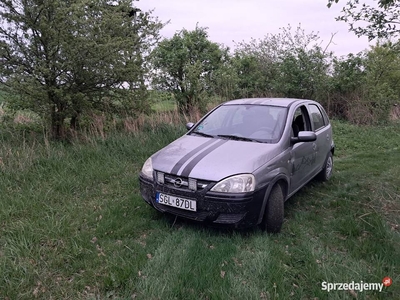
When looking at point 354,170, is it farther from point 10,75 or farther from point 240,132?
point 10,75

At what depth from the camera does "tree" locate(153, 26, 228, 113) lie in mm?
9875

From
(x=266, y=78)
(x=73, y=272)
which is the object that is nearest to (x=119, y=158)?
(x=73, y=272)

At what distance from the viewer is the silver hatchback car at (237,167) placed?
319 centimetres

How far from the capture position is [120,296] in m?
2.56

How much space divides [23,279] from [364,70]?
14335 millimetres

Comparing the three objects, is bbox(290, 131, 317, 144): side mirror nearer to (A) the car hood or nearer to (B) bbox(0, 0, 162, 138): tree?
(A) the car hood

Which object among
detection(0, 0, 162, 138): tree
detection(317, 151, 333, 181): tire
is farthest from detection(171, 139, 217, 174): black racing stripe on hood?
detection(0, 0, 162, 138): tree

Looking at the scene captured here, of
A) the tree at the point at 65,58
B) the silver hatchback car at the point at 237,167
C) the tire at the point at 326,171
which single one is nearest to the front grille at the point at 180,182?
the silver hatchback car at the point at 237,167

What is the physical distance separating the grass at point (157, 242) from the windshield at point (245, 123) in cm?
119

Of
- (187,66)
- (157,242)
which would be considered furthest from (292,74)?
(157,242)

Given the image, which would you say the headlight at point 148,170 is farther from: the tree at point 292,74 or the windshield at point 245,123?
the tree at point 292,74

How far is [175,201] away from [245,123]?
1612 mm

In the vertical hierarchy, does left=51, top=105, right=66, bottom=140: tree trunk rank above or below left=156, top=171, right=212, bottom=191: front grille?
above

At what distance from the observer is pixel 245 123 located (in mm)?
4285
